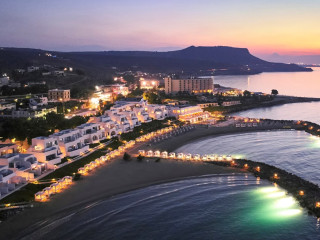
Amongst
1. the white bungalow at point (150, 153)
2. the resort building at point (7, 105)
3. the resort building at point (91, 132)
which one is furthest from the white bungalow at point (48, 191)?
the resort building at point (7, 105)

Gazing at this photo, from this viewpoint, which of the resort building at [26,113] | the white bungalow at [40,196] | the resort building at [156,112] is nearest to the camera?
the white bungalow at [40,196]

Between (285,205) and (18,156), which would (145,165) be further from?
(285,205)

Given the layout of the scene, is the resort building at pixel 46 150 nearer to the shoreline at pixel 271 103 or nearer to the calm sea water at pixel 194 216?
the calm sea water at pixel 194 216

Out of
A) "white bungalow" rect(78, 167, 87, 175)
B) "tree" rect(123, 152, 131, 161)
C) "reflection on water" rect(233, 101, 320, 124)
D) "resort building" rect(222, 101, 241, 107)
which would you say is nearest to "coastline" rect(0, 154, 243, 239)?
"tree" rect(123, 152, 131, 161)

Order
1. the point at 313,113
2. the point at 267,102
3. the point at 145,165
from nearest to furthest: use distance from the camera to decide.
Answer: the point at 145,165 → the point at 313,113 → the point at 267,102

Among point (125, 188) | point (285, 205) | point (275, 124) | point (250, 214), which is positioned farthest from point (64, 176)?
point (275, 124)

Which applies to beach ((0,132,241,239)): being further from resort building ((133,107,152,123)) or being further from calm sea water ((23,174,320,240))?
resort building ((133,107,152,123))
